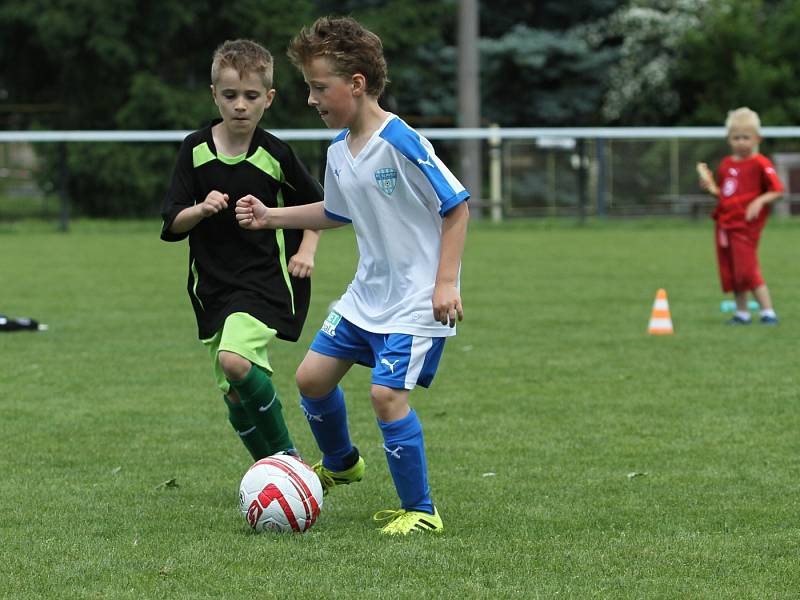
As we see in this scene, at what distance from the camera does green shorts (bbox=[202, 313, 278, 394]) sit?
5.41 meters

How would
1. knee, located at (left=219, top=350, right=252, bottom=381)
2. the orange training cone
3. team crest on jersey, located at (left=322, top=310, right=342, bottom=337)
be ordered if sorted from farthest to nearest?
1. the orange training cone
2. knee, located at (left=219, top=350, right=252, bottom=381)
3. team crest on jersey, located at (left=322, top=310, right=342, bottom=337)

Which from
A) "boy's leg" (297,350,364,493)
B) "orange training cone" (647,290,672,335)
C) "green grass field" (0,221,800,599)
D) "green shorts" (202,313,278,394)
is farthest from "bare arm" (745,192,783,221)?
"green shorts" (202,313,278,394)

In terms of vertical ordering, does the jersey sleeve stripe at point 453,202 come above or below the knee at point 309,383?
above

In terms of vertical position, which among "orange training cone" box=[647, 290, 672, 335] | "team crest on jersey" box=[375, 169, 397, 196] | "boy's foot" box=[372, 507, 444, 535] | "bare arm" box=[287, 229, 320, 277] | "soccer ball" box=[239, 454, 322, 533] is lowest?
"orange training cone" box=[647, 290, 672, 335]

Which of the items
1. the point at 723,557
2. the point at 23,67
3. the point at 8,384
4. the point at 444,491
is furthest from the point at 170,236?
the point at 23,67

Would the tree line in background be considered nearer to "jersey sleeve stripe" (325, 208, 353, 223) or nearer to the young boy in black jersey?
the young boy in black jersey

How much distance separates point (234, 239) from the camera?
18.7 feet

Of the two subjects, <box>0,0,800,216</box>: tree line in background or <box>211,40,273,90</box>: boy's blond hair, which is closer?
<box>211,40,273,90</box>: boy's blond hair

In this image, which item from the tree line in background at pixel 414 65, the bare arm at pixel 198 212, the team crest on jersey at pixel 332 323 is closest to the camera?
the team crest on jersey at pixel 332 323

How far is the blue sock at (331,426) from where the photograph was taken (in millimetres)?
5316

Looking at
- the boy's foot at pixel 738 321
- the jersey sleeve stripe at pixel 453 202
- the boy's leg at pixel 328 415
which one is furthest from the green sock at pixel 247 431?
the boy's foot at pixel 738 321

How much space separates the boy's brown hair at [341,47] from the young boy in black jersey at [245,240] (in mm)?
727

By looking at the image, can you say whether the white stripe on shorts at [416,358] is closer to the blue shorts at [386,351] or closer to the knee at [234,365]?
the blue shorts at [386,351]

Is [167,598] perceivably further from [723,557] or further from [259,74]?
[259,74]
